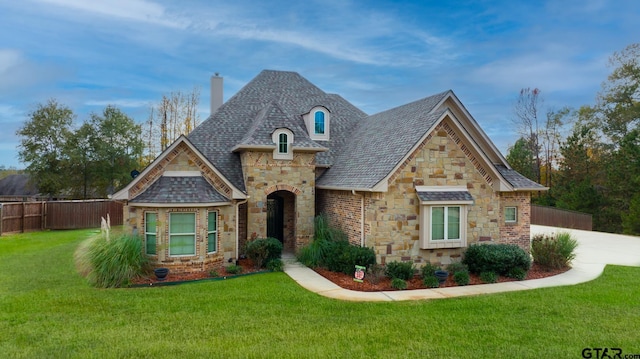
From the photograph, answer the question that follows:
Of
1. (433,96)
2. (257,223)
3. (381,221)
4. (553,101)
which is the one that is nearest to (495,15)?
(433,96)

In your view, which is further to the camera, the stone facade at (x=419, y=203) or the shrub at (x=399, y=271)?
the stone facade at (x=419, y=203)

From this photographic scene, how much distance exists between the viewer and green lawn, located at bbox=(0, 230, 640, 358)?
7113 mm

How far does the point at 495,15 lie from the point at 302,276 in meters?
13.2

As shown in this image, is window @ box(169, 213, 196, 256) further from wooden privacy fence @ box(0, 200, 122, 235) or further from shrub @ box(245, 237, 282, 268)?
wooden privacy fence @ box(0, 200, 122, 235)

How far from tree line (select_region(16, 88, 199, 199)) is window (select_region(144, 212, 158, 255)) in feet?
85.9

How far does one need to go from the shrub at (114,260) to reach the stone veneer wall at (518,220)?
13.8 m

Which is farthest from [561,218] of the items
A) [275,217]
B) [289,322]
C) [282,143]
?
[289,322]

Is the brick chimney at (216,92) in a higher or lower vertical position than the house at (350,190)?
higher

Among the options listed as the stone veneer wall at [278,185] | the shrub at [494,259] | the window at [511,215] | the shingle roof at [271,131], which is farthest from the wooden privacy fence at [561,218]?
the shingle roof at [271,131]

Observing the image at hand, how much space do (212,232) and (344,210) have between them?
496cm

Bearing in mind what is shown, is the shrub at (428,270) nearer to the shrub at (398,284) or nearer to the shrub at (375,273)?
the shrub at (398,284)

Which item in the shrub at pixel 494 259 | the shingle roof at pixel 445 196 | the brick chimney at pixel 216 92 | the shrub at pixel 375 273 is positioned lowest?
the shrub at pixel 375 273

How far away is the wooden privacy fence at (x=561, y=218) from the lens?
97.0 feet

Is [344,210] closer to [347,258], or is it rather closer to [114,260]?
[347,258]
